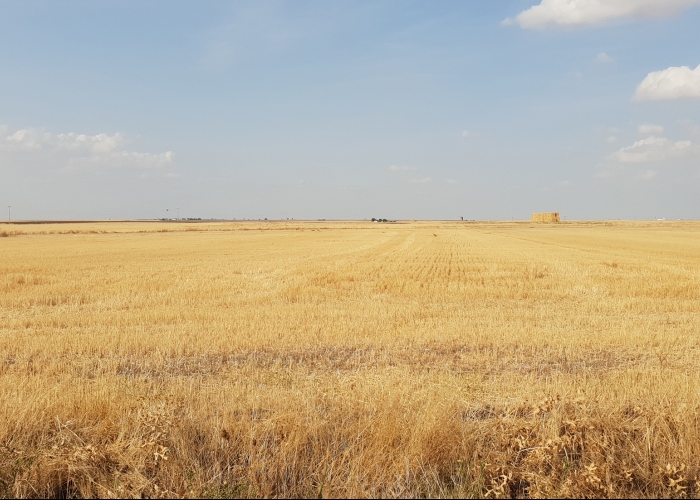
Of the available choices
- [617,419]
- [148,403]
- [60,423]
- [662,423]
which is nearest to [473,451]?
[617,419]

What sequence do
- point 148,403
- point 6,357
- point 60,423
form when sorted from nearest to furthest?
point 60,423 < point 148,403 < point 6,357

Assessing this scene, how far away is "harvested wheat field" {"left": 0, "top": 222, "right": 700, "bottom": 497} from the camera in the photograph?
552 centimetres

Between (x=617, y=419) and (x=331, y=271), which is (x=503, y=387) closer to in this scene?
(x=617, y=419)

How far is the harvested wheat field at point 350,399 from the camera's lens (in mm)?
5520

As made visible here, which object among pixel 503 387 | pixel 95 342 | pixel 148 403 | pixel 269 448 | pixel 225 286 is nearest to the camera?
pixel 269 448

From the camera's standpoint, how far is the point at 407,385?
786 centimetres

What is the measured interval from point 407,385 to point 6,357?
8.31 meters

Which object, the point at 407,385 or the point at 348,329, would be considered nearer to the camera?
the point at 407,385

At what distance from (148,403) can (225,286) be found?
16005 millimetres

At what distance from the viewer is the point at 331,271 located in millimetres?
28281

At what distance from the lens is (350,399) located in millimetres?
6984

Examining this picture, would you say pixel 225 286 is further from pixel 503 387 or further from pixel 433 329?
pixel 503 387

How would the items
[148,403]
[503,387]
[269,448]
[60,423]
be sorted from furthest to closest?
[503,387]
[148,403]
[60,423]
[269,448]

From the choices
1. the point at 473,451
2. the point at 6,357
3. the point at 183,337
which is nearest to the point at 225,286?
the point at 183,337
